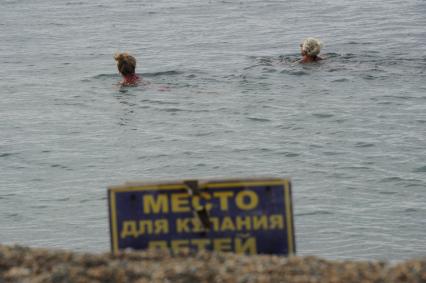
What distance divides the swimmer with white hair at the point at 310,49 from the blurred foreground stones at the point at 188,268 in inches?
541

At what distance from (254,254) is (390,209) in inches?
239

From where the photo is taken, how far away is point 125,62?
19.2m

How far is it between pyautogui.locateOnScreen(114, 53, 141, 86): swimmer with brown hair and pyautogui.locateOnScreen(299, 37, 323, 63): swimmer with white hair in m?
3.33

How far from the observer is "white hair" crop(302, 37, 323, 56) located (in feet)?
67.3

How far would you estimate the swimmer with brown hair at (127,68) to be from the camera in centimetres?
1916

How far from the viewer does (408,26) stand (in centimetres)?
2631

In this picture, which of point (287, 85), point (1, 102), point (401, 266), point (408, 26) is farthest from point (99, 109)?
point (401, 266)

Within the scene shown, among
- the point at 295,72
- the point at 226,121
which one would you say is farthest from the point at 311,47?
the point at 226,121

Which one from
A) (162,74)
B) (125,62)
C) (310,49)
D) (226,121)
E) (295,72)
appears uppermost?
(310,49)

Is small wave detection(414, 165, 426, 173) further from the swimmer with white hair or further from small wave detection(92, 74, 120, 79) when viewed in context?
small wave detection(92, 74, 120, 79)

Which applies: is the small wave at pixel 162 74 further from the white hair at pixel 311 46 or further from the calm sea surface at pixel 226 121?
the white hair at pixel 311 46

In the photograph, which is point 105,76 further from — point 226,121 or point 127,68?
point 226,121

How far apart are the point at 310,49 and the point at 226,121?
13.0 ft

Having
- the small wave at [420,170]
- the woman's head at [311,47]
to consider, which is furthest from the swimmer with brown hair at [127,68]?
the small wave at [420,170]
